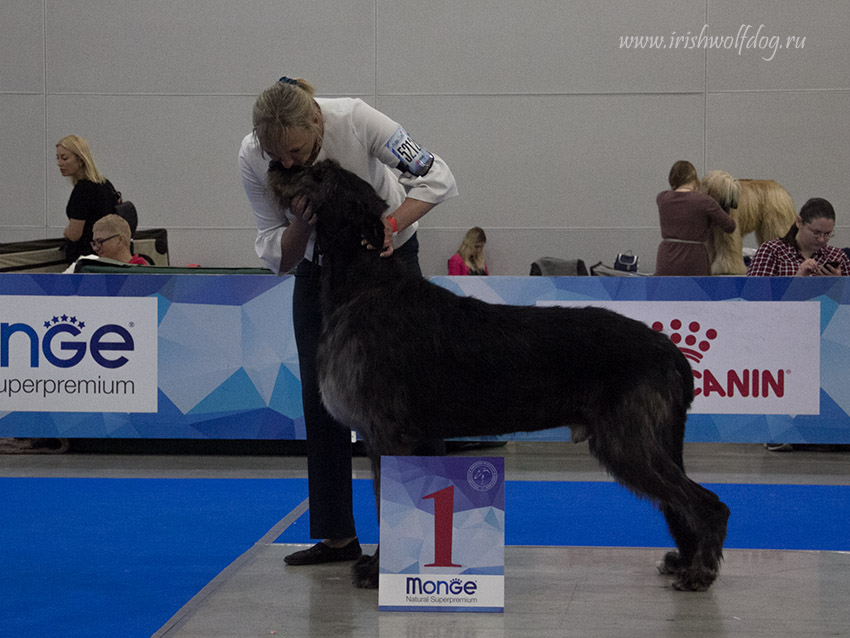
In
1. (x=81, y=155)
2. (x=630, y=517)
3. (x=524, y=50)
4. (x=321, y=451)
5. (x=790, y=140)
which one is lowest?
(x=630, y=517)

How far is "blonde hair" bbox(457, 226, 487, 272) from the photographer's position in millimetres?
9633

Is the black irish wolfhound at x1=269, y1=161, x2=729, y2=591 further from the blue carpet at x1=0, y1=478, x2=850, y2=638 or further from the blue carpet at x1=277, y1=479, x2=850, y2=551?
the blue carpet at x1=277, y1=479, x2=850, y2=551

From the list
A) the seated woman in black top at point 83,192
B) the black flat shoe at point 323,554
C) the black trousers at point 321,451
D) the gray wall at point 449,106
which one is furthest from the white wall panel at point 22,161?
the black flat shoe at point 323,554

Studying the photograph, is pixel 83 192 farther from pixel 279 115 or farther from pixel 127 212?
pixel 279 115

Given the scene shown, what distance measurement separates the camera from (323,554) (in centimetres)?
335

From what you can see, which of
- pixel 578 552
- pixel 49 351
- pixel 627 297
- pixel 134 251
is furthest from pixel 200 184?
pixel 578 552

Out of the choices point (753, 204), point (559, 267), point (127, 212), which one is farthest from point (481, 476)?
point (559, 267)

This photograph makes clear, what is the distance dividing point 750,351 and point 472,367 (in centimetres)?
311

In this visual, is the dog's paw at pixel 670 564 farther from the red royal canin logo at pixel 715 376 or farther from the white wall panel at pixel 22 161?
the white wall panel at pixel 22 161

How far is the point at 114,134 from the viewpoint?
1019 cm

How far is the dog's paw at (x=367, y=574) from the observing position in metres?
3.03

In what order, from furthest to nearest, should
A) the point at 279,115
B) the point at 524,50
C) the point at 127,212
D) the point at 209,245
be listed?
the point at 209,245, the point at 524,50, the point at 127,212, the point at 279,115

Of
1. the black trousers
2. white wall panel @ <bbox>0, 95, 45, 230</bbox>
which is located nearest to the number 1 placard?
the black trousers

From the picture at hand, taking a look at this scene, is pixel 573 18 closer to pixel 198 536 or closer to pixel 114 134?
pixel 114 134
